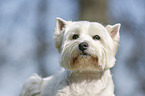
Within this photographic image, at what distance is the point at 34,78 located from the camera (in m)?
7.56

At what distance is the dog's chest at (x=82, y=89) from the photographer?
586 centimetres

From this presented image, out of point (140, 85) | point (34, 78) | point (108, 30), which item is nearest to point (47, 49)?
point (140, 85)

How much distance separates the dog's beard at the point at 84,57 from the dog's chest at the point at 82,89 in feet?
1.09

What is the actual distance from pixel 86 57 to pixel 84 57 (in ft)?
0.12

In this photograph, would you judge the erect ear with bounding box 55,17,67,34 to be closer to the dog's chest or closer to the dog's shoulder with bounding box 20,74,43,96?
the dog's chest

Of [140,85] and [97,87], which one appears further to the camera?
[140,85]

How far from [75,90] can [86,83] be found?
276mm

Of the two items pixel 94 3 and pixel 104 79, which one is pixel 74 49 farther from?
pixel 94 3

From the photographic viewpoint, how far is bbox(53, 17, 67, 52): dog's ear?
6.28 m

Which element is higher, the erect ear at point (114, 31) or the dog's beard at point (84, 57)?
the erect ear at point (114, 31)

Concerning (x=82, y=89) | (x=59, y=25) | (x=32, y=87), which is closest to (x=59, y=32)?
(x=59, y=25)

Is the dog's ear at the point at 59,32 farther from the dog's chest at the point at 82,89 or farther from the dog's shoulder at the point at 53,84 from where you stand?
the dog's chest at the point at 82,89

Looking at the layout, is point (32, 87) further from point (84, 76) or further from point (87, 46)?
point (87, 46)

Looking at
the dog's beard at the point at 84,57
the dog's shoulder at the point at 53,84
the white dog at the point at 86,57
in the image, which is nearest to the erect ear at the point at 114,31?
the white dog at the point at 86,57
